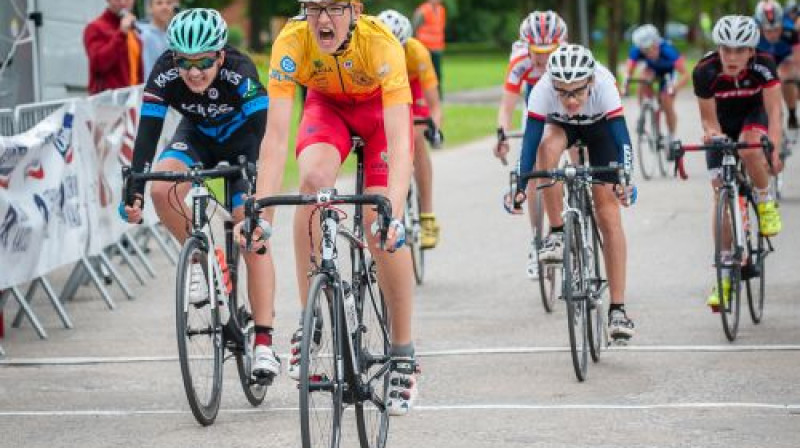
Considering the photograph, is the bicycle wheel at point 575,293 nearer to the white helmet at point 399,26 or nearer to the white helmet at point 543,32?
the white helmet at point 543,32

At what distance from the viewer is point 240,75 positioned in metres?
8.88

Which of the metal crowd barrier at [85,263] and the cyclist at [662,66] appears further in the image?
the cyclist at [662,66]

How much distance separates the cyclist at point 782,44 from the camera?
2142 cm

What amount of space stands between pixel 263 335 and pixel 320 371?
6.22 ft

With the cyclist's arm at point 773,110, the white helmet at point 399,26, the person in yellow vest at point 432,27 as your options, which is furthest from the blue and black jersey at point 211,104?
the person in yellow vest at point 432,27

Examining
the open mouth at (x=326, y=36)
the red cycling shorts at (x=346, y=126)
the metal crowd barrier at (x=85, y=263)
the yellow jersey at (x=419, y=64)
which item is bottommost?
the metal crowd barrier at (x=85, y=263)

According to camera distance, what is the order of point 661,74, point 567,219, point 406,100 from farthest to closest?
point 661,74 < point 567,219 < point 406,100

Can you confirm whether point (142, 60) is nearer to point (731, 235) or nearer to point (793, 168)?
point (731, 235)

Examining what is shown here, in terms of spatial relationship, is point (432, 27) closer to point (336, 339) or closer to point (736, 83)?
point (736, 83)

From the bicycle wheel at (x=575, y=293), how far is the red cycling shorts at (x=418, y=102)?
431cm

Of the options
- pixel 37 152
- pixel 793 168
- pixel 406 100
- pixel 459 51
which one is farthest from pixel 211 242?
pixel 459 51

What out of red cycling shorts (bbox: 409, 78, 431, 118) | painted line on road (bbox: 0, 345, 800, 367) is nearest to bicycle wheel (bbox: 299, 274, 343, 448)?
painted line on road (bbox: 0, 345, 800, 367)

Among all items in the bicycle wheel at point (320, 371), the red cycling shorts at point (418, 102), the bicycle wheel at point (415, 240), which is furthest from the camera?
the red cycling shorts at point (418, 102)

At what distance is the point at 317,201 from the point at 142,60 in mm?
9643
